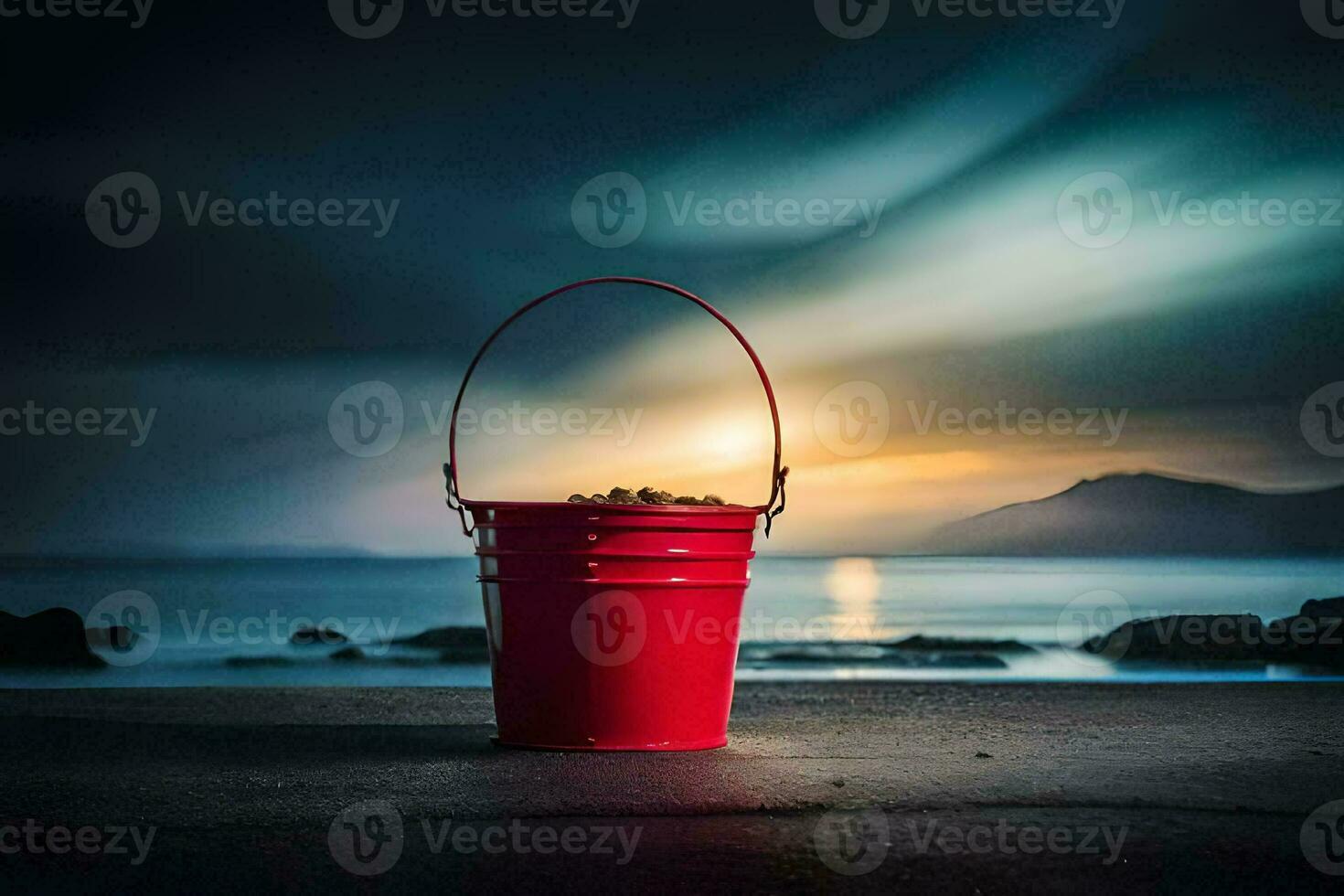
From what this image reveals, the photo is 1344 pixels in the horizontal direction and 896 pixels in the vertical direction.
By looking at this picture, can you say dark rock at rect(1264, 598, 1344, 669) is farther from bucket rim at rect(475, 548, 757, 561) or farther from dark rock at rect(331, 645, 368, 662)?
dark rock at rect(331, 645, 368, 662)

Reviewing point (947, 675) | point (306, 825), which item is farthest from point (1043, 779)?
point (947, 675)

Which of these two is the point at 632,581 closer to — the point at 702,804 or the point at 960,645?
the point at 702,804

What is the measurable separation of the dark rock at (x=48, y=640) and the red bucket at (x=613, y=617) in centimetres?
491

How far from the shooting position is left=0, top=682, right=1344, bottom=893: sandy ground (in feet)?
9.42

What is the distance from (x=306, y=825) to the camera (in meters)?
3.34

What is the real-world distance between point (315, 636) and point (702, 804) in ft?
20.8

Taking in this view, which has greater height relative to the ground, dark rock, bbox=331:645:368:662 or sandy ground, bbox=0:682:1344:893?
dark rock, bbox=331:645:368:662

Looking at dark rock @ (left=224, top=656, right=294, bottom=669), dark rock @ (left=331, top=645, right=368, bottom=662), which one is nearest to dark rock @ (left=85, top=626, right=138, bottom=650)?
dark rock @ (left=224, top=656, right=294, bottom=669)

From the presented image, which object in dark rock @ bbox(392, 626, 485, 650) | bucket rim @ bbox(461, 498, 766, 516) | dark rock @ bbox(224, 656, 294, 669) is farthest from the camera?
dark rock @ bbox(392, 626, 485, 650)

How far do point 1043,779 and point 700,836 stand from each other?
129cm

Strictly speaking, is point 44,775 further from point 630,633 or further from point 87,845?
point 630,633

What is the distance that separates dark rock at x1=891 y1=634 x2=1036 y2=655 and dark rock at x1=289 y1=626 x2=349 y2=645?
12.4ft

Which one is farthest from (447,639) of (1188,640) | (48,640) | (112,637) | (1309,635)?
(1309,635)

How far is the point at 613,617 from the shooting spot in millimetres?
4688
